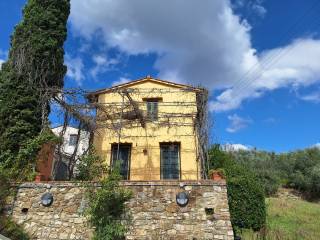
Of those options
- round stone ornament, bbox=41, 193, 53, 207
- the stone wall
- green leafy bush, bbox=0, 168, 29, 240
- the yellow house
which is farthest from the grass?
green leafy bush, bbox=0, 168, 29, 240

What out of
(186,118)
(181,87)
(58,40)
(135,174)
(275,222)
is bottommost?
(275,222)

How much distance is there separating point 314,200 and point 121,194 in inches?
795

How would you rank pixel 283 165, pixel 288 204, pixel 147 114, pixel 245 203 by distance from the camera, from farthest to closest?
1. pixel 283 165
2. pixel 288 204
3. pixel 147 114
4. pixel 245 203

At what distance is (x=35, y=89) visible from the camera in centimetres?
1219

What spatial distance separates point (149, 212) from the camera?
880 cm

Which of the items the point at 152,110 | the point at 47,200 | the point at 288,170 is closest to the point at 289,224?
the point at 152,110

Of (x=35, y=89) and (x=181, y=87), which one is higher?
(x=181, y=87)

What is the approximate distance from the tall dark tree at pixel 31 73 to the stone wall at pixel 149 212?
220 centimetres

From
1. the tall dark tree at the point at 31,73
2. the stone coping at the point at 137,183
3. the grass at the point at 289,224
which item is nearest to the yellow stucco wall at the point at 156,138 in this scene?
the tall dark tree at the point at 31,73

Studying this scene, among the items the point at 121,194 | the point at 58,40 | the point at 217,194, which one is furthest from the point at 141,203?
the point at 58,40

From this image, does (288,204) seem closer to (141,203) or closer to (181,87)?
(181,87)

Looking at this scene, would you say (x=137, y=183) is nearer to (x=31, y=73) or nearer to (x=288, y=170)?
(x=31, y=73)

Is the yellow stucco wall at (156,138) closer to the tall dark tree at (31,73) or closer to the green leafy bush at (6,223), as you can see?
the tall dark tree at (31,73)

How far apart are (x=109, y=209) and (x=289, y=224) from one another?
8.39 metres
